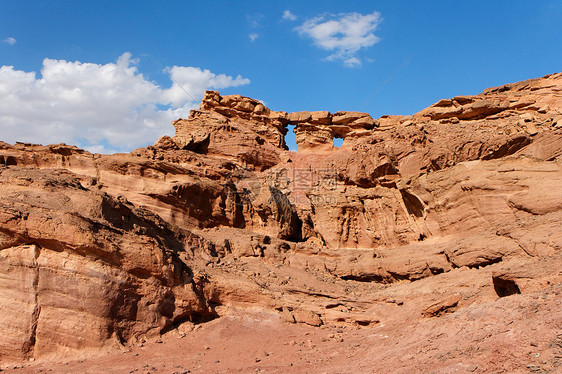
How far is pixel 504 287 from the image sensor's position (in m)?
14.3

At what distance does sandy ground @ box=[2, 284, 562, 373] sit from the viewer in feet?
30.9

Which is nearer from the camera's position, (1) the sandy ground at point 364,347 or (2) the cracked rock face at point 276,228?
(1) the sandy ground at point 364,347

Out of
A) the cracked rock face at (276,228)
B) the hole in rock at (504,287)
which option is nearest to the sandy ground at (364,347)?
the cracked rock face at (276,228)

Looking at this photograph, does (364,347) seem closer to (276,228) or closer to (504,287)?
(504,287)

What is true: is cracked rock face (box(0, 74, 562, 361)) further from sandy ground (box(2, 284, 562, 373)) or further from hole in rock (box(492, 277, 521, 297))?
sandy ground (box(2, 284, 562, 373))

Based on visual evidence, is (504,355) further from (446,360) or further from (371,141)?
(371,141)

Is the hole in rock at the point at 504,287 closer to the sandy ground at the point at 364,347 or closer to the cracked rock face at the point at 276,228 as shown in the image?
the cracked rock face at the point at 276,228

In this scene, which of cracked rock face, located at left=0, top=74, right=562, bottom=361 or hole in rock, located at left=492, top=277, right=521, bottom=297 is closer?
cracked rock face, located at left=0, top=74, right=562, bottom=361

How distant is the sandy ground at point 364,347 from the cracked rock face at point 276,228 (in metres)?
0.62

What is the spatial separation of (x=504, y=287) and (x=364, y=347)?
459 centimetres

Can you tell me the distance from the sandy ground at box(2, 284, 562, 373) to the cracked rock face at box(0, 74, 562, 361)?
0.62 meters

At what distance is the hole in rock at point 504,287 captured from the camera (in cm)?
1383

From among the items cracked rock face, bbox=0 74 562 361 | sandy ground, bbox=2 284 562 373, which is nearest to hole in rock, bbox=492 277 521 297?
cracked rock face, bbox=0 74 562 361

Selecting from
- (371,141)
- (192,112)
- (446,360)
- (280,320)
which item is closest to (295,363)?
(280,320)
